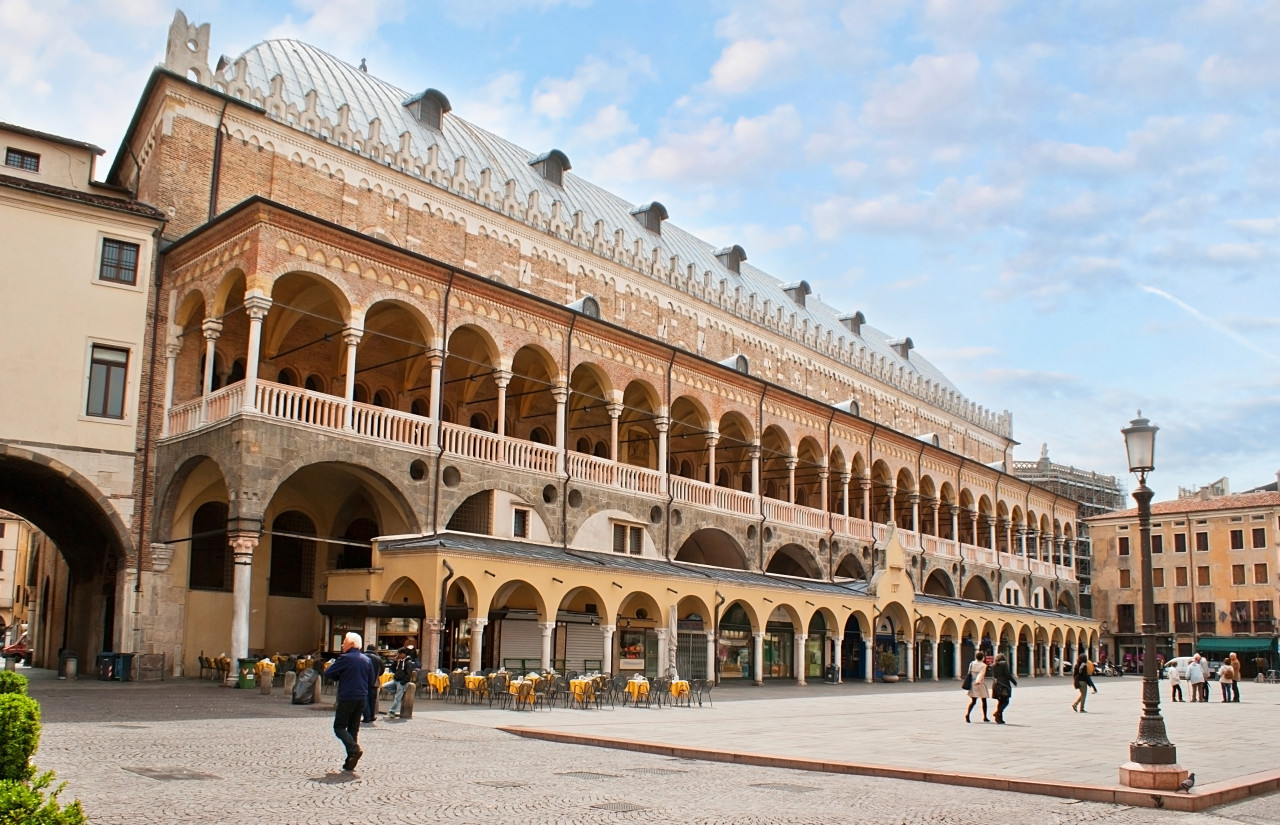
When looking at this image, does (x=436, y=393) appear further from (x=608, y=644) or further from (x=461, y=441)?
(x=608, y=644)

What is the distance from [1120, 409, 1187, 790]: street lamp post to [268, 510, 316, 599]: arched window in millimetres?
21309

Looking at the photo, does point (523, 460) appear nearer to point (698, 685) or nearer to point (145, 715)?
point (698, 685)

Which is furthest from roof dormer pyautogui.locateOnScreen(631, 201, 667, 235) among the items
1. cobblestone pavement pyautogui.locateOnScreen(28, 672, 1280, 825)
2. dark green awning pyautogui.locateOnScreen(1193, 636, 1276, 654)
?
dark green awning pyautogui.locateOnScreen(1193, 636, 1276, 654)

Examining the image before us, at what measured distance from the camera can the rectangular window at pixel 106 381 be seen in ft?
83.0

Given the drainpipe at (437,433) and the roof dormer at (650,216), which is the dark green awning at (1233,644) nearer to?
the roof dormer at (650,216)

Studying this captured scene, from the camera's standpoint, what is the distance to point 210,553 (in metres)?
27.8

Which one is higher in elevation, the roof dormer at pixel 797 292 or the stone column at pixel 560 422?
the roof dormer at pixel 797 292

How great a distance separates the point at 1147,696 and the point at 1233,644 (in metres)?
62.8

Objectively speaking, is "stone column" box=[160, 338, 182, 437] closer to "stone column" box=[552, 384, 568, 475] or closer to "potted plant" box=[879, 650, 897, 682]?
"stone column" box=[552, 384, 568, 475]

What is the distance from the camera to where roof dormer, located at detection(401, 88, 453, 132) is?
3684 cm

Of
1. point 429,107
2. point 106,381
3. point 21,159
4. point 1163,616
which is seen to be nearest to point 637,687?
point 106,381

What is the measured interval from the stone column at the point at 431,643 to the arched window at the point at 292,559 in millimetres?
6577

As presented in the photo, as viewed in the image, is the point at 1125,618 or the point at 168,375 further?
the point at 1125,618

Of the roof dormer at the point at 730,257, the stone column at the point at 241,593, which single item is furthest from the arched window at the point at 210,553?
the roof dormer at the point at 730,257
